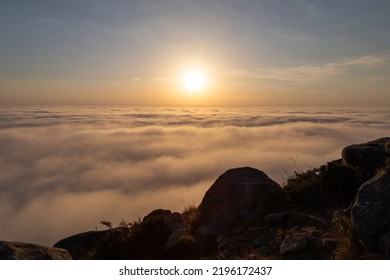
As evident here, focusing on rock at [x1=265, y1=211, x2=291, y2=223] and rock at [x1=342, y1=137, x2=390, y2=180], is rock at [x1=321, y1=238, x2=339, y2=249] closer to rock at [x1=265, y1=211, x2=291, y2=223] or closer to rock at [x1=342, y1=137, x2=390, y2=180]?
rock at [x1=265, y1=211, x2=291, y2=223]

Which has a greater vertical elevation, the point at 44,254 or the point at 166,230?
the point at 44,254

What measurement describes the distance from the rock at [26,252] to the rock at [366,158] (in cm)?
907

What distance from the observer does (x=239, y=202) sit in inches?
370

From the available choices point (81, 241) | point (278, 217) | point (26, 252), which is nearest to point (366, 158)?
point (278, 217)

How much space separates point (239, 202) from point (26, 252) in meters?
5.16

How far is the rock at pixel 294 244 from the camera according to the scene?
6363 millimetres

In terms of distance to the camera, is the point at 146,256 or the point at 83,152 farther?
the point at 83,152

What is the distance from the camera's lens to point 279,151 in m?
109

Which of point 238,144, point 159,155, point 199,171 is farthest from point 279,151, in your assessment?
point 159,155

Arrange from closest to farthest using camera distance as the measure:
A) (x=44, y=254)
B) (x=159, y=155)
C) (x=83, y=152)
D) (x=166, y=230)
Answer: (x=44, y=254) < (x=166, y=230) < (x=159, y=155) < (x=83, y=152)

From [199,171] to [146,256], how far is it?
95.3m
